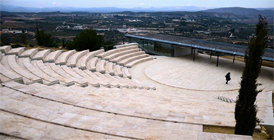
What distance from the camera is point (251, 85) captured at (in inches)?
243

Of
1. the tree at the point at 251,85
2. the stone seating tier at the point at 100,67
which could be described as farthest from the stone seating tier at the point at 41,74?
the tree at the point at 251,85

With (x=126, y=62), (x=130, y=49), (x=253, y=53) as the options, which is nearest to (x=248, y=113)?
(x=253, y=53)

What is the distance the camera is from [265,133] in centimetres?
665

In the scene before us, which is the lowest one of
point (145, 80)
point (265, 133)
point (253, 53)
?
point (145, 80)

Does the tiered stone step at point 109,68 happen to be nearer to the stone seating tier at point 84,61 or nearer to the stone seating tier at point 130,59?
the stone seating tier at point 130,59

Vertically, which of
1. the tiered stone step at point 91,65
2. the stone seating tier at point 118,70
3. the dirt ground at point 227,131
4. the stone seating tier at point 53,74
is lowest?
the stone seating tier at point 118,70

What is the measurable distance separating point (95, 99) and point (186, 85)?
33.3 ft

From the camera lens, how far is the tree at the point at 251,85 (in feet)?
19.6

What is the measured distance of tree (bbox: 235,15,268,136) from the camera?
5.98 metres

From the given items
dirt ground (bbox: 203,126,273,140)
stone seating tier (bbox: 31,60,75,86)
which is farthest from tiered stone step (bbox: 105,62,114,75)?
dirt ground (bbox: 203,126,273,140)

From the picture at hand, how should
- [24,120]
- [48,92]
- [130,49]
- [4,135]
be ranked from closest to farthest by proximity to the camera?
[4,135], [24,120], [48,92], [130,49]

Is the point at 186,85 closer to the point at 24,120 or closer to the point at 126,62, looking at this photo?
the point at 126,62

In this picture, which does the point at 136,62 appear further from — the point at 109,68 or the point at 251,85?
the point at 251,85

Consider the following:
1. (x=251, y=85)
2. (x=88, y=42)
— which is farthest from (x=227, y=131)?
(x=88, y=42)
